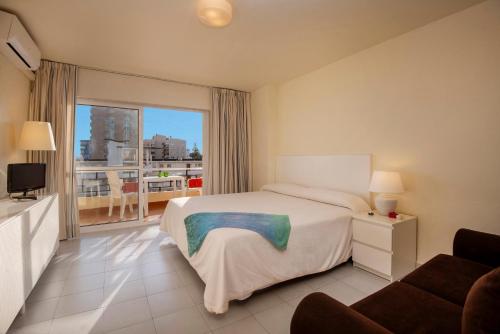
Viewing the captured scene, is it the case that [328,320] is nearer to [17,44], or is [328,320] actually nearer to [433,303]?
[433,303]

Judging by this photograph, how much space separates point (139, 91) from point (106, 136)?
3.03 feet

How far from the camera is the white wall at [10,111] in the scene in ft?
8.27

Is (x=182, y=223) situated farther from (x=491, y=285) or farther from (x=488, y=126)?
(x=488, y=126)

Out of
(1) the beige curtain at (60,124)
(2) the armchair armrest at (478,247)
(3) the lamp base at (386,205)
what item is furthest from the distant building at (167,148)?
(2) the armchair armrest at (478,247)

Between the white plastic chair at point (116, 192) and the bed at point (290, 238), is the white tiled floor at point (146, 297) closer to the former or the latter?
the bed at point (290, 238)

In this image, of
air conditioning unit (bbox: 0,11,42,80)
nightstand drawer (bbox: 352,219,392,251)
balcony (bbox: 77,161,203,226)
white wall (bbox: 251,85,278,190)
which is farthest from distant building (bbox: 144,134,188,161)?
nightstand drawer (bbox: 352,219,392,251)

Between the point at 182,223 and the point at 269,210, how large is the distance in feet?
3.11

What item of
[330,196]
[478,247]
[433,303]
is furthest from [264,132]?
[433,303]

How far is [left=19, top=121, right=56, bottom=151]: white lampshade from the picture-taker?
8.89ft

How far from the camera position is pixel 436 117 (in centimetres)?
241

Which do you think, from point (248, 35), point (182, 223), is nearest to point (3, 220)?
point (182, 223)

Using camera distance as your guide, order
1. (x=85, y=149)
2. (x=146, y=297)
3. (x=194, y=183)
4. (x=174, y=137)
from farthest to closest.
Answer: (x=174, y=137) → (x=194, y=183) → (x=85, y=149) → (x=146, y=297)

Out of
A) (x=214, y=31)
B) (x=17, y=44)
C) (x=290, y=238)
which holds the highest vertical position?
(x=214, y=31)

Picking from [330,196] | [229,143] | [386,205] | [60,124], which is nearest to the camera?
[386,205]
